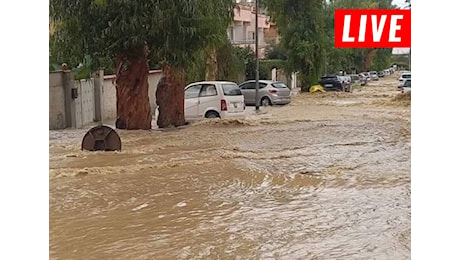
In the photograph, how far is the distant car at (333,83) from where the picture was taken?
2799cm

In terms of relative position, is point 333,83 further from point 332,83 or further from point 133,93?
point 133,93

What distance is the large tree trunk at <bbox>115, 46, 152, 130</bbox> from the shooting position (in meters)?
13.2

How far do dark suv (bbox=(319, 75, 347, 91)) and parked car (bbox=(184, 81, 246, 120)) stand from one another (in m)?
12.2

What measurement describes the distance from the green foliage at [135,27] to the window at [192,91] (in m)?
3.98

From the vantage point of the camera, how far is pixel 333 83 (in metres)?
28.4

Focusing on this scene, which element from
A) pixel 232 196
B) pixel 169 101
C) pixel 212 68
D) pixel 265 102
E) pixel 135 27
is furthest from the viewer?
pixel 265 102

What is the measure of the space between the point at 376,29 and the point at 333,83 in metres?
24.4

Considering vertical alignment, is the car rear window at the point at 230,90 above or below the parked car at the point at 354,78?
below

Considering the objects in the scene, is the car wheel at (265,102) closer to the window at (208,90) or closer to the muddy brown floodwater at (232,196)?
the window at (208,90)

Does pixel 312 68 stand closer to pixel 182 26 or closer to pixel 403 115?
pixel 403 115

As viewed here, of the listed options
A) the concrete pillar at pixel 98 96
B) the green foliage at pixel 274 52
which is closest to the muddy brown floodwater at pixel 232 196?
the concrete pillar at pixel 98 96

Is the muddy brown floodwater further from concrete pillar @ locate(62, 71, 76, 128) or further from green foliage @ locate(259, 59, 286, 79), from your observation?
green foliage @ locate(259, 59, 286, 79)

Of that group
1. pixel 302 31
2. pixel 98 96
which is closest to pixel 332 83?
pixel 302 31

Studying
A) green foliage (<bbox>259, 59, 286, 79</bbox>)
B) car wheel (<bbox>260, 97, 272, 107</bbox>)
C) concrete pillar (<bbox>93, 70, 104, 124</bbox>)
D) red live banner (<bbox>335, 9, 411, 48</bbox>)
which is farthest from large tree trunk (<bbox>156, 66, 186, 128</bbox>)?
green foliage (<bbox>259, 59, 286, 79</bbox>)
